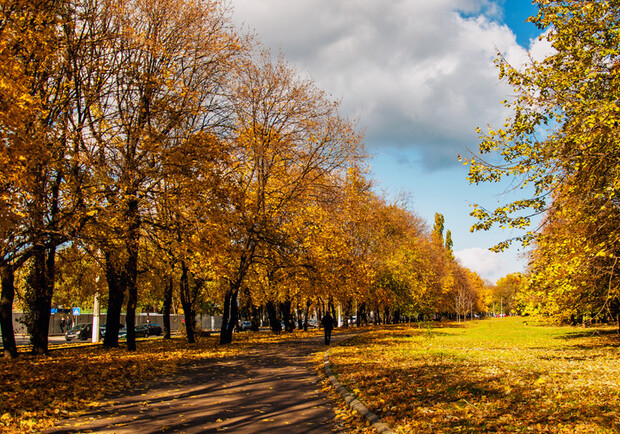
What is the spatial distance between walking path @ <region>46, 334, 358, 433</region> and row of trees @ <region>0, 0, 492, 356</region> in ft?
14.9

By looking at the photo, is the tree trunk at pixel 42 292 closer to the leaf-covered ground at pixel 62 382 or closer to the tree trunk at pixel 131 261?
the leaf-covered ground at pixel 62 382

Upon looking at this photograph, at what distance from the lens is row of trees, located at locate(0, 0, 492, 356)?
12.1 m

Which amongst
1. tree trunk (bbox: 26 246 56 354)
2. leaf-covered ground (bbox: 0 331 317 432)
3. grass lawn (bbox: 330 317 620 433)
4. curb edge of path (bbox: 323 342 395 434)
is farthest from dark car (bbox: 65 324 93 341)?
curb edge of path (bbox: 323 342 395 434)

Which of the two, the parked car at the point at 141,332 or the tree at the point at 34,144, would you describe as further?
the parked car at the point at 141,332

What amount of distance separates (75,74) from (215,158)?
17.2 ft

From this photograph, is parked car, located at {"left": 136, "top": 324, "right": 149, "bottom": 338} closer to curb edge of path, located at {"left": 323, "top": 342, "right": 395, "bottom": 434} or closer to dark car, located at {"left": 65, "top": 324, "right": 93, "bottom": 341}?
dark car, located at {"left": 65, "top": 324, "right": 93, "bottom": 341}

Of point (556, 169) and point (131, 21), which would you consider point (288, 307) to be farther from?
point (556, 169)

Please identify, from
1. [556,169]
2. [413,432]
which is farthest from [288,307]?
[413,432]

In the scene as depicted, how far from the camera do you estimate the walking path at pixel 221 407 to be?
6.80 metres

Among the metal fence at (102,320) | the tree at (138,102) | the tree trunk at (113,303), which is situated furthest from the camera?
the metal fence at (102,320)

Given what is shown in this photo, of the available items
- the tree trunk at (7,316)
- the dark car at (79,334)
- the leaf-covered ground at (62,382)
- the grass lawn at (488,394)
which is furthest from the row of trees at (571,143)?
the dark car at (79,334)

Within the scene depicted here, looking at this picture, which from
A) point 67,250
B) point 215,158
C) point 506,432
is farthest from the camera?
point 215,158

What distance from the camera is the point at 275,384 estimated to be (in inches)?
425

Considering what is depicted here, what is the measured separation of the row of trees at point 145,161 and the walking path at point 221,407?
453 centimetres
